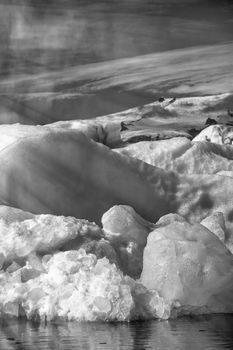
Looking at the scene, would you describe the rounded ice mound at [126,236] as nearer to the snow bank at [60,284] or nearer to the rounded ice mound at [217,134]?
the snow bank at [60,284]

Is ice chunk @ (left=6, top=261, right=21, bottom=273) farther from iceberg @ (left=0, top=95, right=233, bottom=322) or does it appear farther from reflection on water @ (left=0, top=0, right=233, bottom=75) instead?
reflection on water @ (left=0, top=0, right=233, bottom=75)

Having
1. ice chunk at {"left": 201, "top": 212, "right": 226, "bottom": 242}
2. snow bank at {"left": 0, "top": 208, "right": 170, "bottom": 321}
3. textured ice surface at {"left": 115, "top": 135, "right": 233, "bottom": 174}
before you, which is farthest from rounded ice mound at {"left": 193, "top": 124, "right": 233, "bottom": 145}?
snow bank at {"left": 0, "top": 208, "right": 170, "bottom": 321}

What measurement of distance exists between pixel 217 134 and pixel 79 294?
15.8 feet

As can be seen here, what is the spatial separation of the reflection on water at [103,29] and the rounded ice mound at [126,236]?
16.2ft

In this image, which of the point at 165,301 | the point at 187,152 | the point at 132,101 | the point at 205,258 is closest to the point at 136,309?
the point at 165,301

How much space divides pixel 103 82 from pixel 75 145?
4.31 meters

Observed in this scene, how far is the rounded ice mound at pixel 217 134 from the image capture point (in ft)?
28.6

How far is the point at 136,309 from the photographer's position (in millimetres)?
4207

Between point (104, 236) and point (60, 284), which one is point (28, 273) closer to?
point (60, 284)

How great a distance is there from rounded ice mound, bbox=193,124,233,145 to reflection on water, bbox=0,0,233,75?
1227mm

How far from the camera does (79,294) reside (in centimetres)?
416

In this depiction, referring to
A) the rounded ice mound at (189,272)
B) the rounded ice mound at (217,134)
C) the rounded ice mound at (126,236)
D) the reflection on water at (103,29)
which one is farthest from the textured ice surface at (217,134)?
the rounded ice mound at (189,272)

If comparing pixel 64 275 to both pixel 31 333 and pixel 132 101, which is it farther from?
pixel 132 101

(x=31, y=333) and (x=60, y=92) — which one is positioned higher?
(x=60, y=92)
